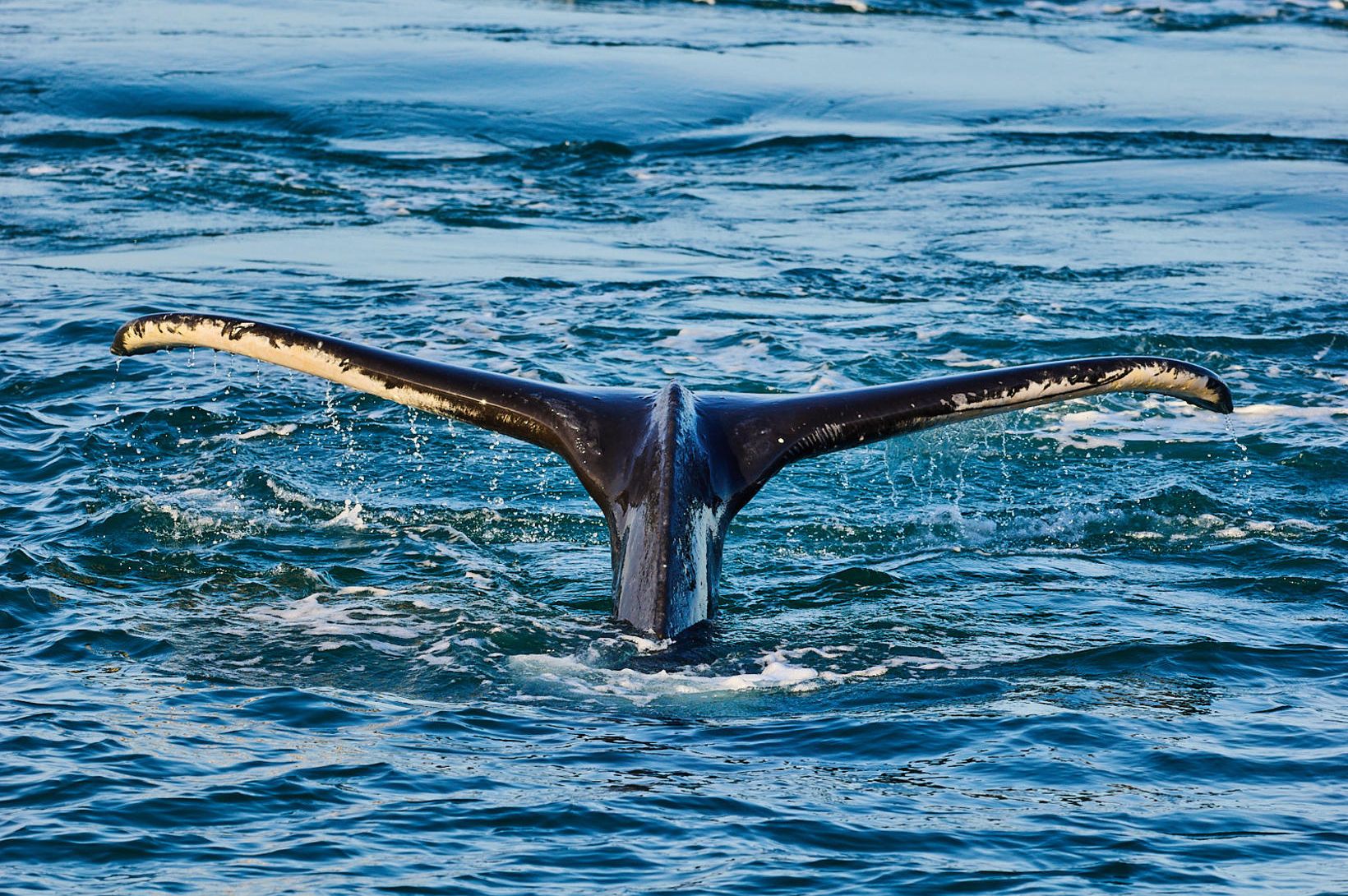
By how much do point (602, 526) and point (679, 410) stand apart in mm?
2353

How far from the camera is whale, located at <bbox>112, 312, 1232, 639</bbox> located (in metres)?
7.41

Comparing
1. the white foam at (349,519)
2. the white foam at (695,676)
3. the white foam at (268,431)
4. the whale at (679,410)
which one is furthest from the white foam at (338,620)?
the white foam at (268,431)

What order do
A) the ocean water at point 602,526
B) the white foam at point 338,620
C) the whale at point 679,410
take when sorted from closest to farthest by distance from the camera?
1. the ocean water at point 602,526
2. the whale at point 679,410
3. the white foam at point 338,620

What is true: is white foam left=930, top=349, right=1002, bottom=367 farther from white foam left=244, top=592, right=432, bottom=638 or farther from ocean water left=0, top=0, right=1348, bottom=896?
white foam left=244, top=592, right=432, bottom=638

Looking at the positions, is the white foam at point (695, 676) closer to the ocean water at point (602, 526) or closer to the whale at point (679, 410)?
the ocean water at point (602, 526)

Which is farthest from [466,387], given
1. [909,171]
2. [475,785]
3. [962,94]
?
[962,94]

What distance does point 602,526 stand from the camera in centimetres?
983

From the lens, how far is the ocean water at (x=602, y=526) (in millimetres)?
5934

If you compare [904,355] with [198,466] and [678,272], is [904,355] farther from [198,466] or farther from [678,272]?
[198,466]

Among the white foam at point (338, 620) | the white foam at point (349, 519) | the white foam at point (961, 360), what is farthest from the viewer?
the white foam at point (961, 360)

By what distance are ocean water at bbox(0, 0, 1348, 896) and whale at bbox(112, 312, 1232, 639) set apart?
1.85 feet

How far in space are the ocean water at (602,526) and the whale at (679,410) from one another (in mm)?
565

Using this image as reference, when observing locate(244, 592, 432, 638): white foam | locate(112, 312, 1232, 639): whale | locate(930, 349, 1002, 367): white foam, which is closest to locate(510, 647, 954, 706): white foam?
locate(112, 312, 1232, 639): whale

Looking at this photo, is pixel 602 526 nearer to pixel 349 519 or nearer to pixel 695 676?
pixel 349 519
